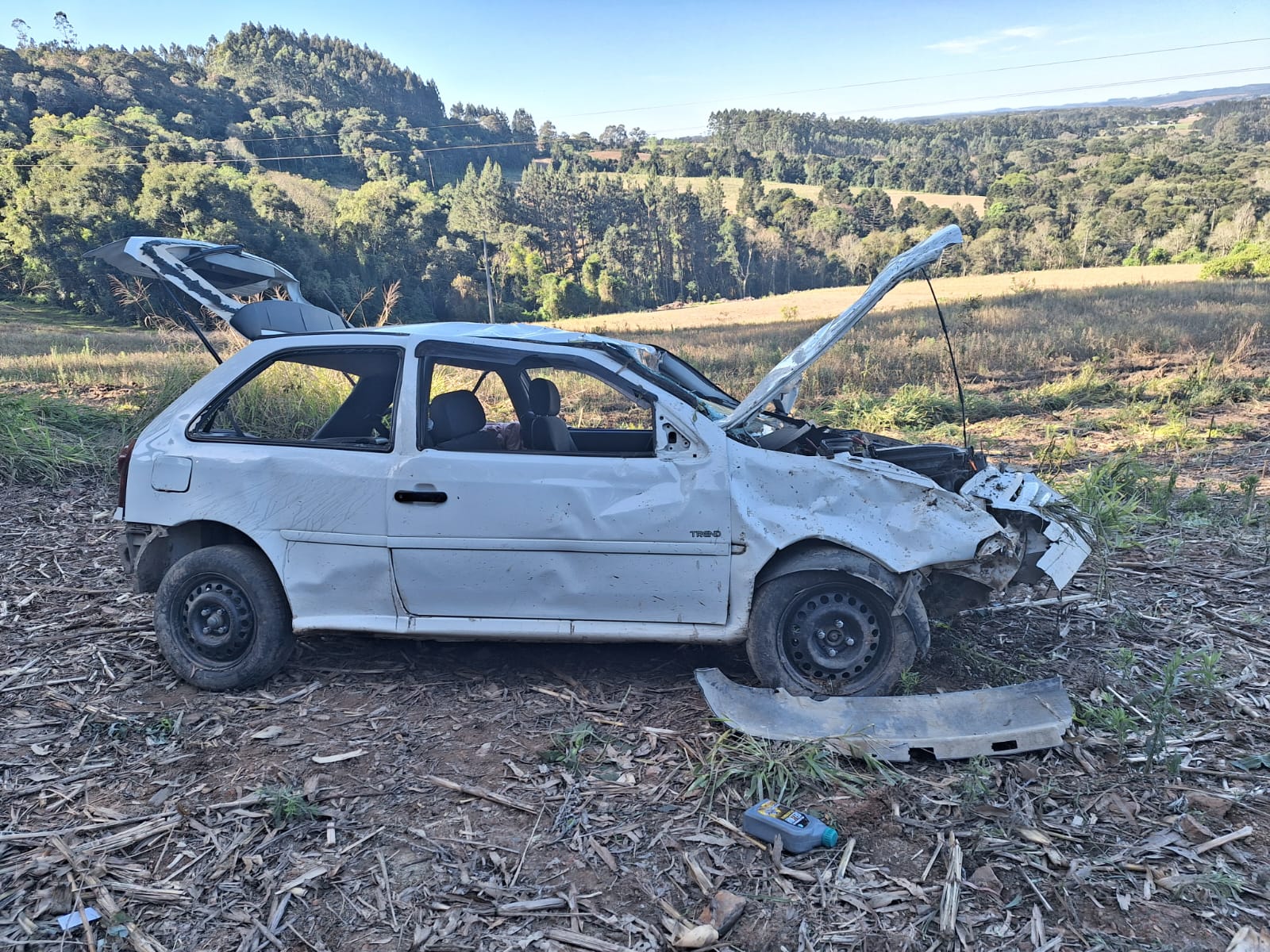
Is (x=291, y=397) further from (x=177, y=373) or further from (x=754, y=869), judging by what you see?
(x=754, y=869)

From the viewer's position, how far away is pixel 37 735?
4086mm

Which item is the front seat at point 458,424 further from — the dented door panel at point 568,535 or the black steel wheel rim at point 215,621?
the black steel wheel rim at point 215,621

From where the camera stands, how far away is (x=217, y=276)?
5.35m

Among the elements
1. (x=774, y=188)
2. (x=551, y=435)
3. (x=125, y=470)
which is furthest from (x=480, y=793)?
(x=774, y=188)

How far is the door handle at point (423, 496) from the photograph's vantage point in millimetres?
4168

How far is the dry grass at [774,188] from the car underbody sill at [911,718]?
264 feet

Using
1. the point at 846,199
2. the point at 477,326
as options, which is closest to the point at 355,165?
the point at 846,199

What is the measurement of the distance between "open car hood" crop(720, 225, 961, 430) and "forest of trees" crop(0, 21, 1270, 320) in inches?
1777

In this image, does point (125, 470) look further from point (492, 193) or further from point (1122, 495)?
point (492, 193)

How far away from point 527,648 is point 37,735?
2428 millimetres

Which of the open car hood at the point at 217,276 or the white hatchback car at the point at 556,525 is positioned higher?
the open car hood at the point at 217,276

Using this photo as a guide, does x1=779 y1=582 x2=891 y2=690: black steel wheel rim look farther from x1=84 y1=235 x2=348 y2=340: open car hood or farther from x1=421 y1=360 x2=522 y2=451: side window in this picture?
x1=84 y1=235 x2=348 y2=340: open car hood

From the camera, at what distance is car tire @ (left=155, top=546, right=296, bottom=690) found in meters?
4.39

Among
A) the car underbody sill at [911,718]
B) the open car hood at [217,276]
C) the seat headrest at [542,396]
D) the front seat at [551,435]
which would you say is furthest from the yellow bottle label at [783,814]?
the open car hood at [217,276]
